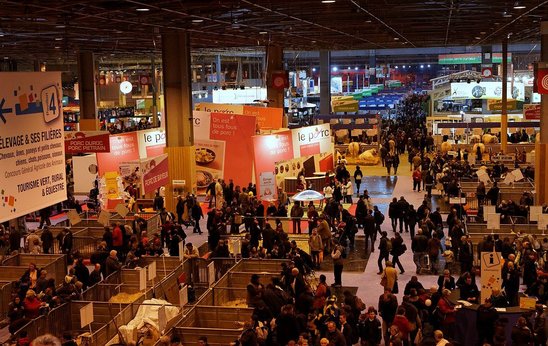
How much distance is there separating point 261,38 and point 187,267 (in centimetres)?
1749

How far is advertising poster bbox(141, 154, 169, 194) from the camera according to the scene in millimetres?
21500

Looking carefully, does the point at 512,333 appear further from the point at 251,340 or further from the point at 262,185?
the point at 262,185

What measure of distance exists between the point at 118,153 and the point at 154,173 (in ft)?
12.3

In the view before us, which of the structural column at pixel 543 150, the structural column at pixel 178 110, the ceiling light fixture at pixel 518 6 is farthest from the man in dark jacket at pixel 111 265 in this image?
the structural column at pixel 543 150

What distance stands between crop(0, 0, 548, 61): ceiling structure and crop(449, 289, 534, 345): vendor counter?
8.51 metres

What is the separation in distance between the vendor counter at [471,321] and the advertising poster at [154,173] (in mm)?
11750

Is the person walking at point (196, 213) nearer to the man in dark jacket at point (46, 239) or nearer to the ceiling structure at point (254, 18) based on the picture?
the man in dark jacket at point (46, 239)

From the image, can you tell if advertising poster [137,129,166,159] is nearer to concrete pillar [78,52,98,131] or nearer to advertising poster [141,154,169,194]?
advertising poster [141,154,169,194]

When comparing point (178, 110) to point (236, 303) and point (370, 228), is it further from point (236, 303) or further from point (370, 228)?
point (236, 303)

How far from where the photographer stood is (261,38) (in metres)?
31.3

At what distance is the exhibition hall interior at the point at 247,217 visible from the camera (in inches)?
440

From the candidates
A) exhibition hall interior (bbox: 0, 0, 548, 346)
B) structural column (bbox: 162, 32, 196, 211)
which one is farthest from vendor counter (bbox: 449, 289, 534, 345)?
structural column (bbox: 162, 32, 196, 211)

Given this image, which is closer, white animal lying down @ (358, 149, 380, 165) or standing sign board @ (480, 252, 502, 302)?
standing sign board @ (480, 252, 502, 302)

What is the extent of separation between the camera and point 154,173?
21.9 metres
